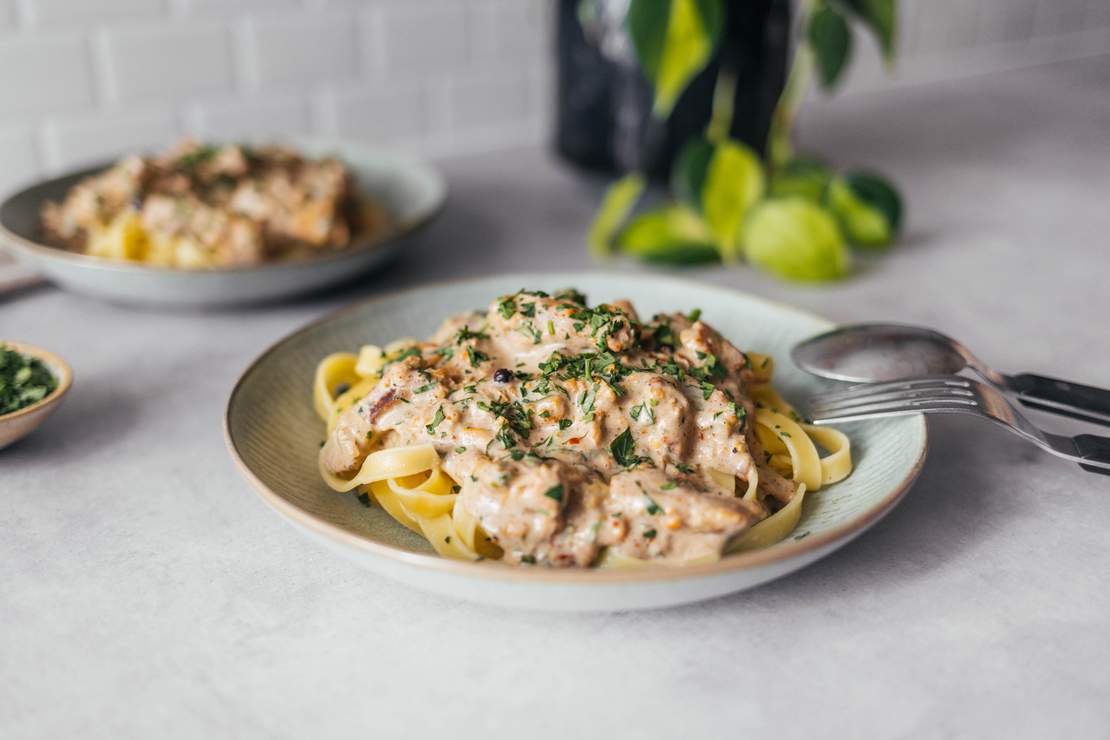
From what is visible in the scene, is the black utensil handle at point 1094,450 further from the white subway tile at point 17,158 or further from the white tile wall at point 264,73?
the white subway tile at point 17,158

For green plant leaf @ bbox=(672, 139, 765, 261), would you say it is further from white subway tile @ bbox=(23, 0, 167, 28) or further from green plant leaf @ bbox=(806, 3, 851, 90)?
white subway tile @ bbox=(23, 0, 167, 28)

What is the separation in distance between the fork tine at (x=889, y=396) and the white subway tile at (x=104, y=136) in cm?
208

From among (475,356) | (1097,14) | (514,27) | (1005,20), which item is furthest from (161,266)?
(1097,14)

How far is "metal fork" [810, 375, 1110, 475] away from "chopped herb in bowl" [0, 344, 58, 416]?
1198 mm

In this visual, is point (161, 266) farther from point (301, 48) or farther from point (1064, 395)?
point (1064, 395)

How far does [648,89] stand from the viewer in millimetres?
2514

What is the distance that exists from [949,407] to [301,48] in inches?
89.2

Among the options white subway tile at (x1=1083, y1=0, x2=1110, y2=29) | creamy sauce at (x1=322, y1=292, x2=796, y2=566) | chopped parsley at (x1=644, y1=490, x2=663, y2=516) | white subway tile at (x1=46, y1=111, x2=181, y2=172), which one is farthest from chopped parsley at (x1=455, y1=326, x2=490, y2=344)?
white subway tile at (x1=1083, y1=0, x2=1110, y2=29)

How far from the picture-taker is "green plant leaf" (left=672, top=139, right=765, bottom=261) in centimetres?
238

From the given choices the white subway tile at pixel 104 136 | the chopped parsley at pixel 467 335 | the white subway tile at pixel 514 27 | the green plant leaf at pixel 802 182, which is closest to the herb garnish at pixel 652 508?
the chopped parsley at pixel 467 335

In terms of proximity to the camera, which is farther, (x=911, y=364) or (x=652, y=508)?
(x=911, y=364)

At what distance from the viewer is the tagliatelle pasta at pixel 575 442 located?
1214 millimetres

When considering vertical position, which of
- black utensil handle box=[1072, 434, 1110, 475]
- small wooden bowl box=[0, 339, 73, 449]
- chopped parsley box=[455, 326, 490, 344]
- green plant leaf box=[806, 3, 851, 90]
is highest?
green plant leaf box=[806, 3, 851, 90]

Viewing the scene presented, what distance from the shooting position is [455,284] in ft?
6.20
